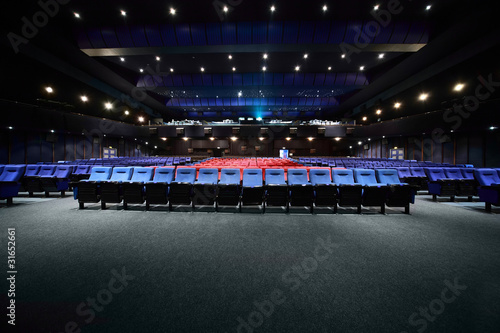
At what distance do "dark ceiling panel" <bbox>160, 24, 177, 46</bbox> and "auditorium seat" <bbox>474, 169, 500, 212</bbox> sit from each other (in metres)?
14.3

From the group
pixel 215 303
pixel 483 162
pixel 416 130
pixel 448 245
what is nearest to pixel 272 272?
pixel 215 303

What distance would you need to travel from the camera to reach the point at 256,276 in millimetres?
2004

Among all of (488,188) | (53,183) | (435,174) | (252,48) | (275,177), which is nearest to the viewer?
(488,188)

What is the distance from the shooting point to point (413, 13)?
9156 mm

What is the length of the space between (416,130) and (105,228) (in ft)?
57.1

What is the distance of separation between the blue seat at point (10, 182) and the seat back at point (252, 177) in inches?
240

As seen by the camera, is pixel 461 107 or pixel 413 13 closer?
pixel 413 13

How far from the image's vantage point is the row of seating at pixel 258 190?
13.8ft

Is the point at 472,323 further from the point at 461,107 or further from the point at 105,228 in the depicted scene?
the point at 461,107

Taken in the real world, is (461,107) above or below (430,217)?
above

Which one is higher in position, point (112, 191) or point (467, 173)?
point (467, 173)

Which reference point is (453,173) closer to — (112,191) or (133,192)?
(133,192)

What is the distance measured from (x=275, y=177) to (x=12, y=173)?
7.54 meters

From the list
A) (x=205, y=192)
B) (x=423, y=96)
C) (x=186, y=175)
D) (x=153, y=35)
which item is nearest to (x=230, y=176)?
(x=205, y=192)
